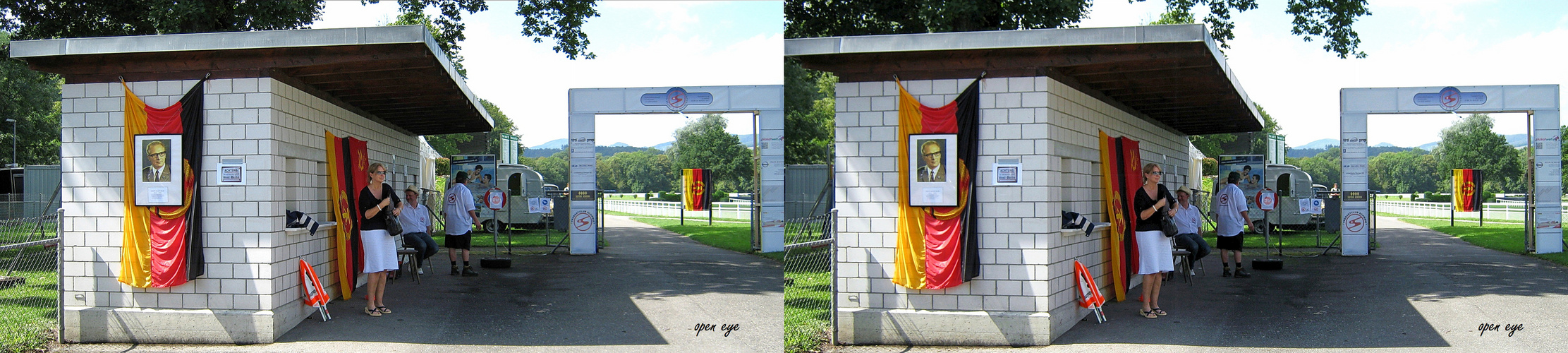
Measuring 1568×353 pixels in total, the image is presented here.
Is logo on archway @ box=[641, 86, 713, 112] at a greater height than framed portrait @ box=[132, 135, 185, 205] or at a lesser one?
greater

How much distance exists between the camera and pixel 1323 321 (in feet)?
24.3

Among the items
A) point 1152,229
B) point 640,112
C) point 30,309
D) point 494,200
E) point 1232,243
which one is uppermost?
point 640,112

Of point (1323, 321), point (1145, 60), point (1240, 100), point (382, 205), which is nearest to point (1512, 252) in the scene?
point (1240, 100)

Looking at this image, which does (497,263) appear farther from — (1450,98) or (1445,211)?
(1445,211)

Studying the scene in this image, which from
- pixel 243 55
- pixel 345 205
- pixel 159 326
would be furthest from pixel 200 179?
pixel 345 205

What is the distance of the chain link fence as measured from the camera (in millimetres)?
6434

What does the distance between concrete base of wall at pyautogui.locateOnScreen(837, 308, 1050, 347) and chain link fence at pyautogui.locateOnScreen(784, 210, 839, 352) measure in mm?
231

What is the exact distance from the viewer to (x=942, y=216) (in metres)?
6.44

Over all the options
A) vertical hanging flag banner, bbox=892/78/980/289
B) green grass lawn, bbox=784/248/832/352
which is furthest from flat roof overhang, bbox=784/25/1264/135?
green grass lawn, bbox=784/248/832/352

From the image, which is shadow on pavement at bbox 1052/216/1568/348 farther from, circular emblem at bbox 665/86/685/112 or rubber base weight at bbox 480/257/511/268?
rubber base weight at bbox 480/257/511/268

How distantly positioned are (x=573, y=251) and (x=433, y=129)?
284cm

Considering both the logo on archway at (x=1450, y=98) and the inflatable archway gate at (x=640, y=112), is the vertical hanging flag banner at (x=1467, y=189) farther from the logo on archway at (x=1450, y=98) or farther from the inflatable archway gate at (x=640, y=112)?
the inflatable archway gate at (x=640, y=112)

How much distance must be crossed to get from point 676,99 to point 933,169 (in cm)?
848

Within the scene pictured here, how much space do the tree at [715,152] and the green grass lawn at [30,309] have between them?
977cm
